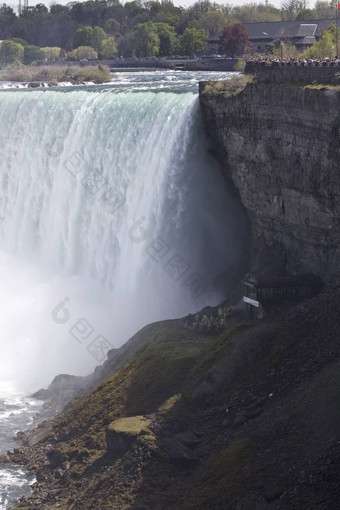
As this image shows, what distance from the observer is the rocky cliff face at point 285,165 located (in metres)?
35.2

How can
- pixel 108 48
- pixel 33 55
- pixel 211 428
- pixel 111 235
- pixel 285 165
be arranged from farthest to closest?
pixel 33 55 < pixel 108 48 < pixel 111 235 < pixel 285 165 < pixel 211 428

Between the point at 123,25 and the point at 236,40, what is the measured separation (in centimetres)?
5603

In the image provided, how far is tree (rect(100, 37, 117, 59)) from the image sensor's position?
121 metres

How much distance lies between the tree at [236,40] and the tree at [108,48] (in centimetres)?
3126

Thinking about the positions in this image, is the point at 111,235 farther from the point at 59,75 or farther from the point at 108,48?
the point at 108,48

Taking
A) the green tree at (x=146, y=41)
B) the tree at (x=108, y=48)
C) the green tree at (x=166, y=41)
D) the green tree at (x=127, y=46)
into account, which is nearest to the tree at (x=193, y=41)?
the green tree at (x=166, y=41)

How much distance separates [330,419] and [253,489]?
263cm

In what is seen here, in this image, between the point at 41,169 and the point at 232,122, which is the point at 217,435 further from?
the point at 41,169

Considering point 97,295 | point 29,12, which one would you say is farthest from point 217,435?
point 29,12

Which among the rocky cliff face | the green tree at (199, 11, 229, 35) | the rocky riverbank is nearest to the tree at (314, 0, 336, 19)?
the green tree at (199, 11, 229, 35)

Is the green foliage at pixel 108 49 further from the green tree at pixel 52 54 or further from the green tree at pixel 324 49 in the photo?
the green tree at pixel 324 49

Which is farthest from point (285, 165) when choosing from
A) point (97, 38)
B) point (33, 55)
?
point (97, 38)

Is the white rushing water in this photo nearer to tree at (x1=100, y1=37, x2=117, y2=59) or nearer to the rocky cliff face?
the rocky cliff face

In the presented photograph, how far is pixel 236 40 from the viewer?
89.7 metres
